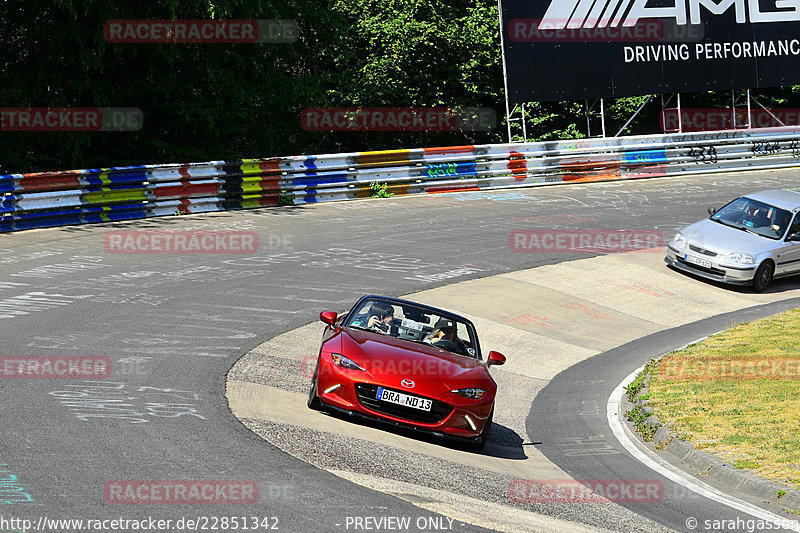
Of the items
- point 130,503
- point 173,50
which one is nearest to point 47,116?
point 173,50

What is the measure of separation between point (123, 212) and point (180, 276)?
5.63 metres

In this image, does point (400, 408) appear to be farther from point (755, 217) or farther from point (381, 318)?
point (755, 217)

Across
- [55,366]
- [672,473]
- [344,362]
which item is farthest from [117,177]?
[672,473]

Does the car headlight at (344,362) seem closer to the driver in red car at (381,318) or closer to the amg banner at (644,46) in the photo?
the driver in red car at (381,318)

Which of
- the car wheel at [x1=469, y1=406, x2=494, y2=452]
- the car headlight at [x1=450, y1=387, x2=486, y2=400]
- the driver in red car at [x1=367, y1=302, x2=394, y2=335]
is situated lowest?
the car wheel at [x1=469, y1=406, x2=494, y2=452]

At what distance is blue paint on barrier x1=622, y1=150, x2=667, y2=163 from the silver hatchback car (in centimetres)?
881

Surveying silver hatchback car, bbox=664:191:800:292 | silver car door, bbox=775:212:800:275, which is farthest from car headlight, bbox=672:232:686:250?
silver car door, bbox=775:212:800:275

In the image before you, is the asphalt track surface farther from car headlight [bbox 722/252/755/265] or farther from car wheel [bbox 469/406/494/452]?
car headlight [bbox 722/252/755/265]

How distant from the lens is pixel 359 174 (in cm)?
2462

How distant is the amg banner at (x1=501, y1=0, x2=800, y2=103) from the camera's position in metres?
28.4

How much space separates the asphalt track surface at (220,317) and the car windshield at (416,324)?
51.1 inches

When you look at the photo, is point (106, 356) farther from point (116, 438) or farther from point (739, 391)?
point (739, 391)

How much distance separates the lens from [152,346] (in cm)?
1190

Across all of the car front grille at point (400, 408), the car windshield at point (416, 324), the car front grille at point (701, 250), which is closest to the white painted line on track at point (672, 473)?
the car windshield at point (416, 324)
